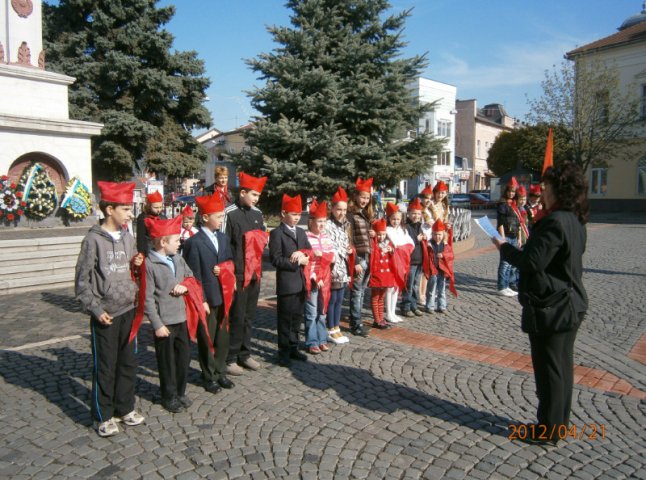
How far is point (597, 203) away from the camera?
37094 mm

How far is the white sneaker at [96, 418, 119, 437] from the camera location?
3953mm

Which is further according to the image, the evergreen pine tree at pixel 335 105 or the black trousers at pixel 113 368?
the evergreen pine tree at pixel 335 105

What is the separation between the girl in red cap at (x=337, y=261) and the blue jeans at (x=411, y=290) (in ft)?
5.03

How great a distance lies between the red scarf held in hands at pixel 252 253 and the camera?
541 cm

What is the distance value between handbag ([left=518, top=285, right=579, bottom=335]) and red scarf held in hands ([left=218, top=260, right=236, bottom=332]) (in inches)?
104

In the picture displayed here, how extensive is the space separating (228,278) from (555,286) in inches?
111

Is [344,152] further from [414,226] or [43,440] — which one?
[43,440]

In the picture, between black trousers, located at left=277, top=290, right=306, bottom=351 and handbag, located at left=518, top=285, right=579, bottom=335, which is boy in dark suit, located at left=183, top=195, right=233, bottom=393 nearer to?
black trousers, located at left=277, top=290, right=306, bottom=351

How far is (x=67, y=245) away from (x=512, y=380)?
8.17 m

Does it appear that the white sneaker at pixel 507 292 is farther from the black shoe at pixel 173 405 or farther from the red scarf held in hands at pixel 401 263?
the black shoe at pixel 173 405

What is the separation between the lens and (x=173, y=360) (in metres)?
4.43
